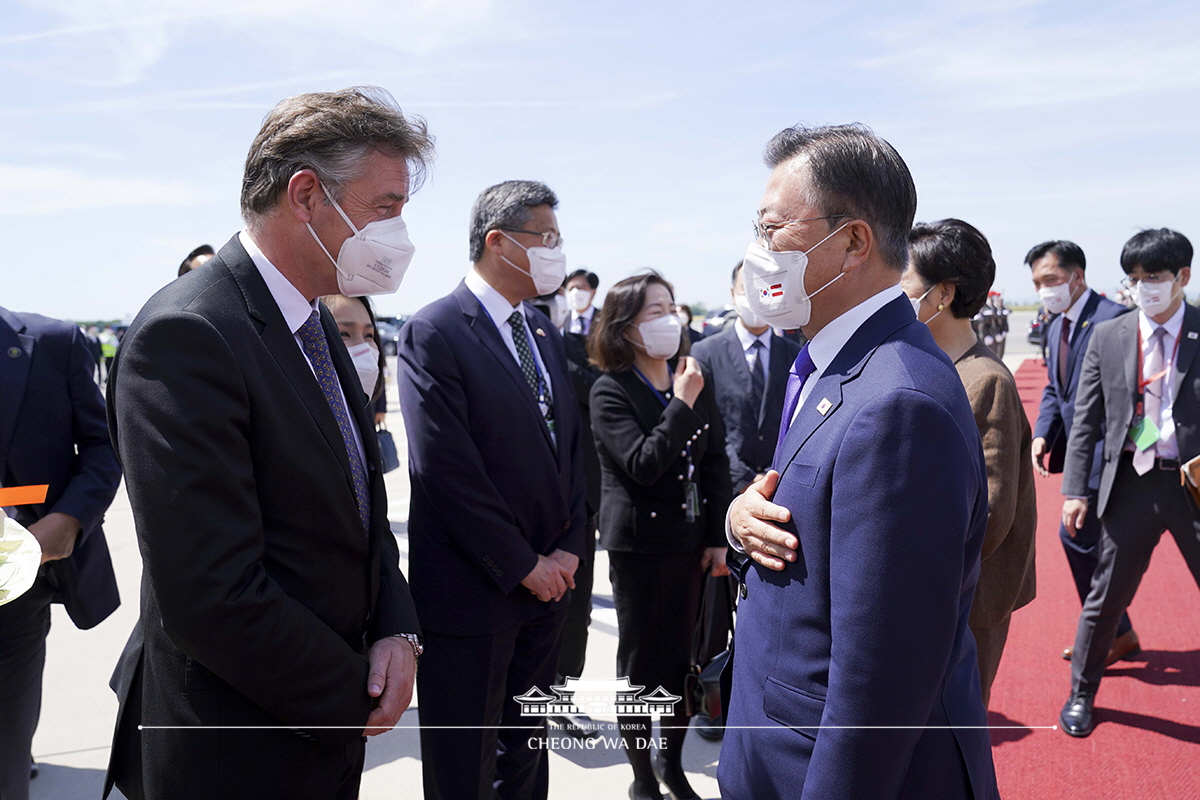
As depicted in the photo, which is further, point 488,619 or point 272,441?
point 488,619

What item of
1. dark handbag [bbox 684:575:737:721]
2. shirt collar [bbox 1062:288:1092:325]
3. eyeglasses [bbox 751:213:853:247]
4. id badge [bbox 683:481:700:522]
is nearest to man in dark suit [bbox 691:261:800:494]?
dark handbag [bbox 684:575:737:721]

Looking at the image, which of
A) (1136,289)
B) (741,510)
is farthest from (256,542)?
(1136,289)

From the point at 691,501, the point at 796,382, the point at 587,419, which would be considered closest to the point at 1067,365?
the point at 587,419

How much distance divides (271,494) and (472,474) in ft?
3.55

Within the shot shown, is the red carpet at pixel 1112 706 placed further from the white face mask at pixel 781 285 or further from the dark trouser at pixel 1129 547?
the white face mask at pixel 781 285

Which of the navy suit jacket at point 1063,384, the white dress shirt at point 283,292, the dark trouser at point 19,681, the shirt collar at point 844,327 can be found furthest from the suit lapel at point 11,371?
the navy suit jacket at point 1063,384

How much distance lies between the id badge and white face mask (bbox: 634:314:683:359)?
60 centimetres

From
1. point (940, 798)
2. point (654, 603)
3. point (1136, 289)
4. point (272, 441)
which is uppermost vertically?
point (1136, 289)

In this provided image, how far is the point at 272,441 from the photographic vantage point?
161cm

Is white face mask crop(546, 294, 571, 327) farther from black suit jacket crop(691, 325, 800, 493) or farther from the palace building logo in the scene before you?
the palace building logo

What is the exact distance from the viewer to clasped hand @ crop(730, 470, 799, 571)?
1571mm

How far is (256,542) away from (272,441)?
201mm

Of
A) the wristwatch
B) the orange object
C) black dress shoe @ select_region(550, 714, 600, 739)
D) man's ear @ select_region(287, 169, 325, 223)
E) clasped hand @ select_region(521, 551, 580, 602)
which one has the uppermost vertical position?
man's ear @ select_region(287, 169, 325, 223)

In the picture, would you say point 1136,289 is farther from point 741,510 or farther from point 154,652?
point 154,652
